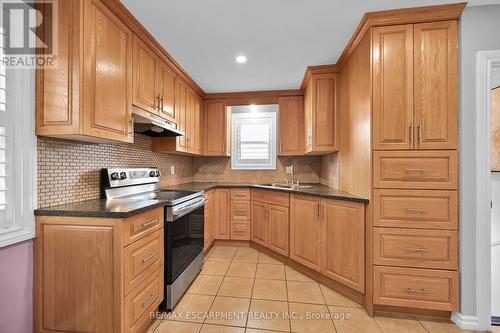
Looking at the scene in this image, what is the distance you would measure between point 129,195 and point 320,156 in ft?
9.50

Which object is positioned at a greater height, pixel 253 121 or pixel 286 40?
pixel 286 40

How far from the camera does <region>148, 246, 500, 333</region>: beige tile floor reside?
5.64 feet

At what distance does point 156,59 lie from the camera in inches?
91.9

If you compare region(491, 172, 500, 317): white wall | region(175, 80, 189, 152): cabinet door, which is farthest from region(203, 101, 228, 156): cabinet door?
region(491, 172, 500, 317): white wall

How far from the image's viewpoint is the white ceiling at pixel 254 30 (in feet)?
5.59

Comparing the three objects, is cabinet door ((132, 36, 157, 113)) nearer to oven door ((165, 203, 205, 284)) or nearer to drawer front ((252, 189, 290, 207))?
oven door ((165, 203, 205, 284))

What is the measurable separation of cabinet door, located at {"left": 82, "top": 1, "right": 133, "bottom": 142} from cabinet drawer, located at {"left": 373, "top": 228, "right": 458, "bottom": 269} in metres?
2.22

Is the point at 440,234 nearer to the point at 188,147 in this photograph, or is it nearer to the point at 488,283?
the point at 488,283

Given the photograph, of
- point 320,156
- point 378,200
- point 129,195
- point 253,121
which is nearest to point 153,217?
point 129,195

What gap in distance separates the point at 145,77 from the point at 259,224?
231 cm

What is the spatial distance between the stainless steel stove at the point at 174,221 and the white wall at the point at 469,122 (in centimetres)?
227

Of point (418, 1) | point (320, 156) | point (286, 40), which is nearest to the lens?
point (418, 1)

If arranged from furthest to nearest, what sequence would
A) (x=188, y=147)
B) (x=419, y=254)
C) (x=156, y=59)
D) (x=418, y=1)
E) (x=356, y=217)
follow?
(x=188, y=147) < (x=156, y=59) < (x=356, y=217) < (x=419, y=254) < (x=418, y=1)

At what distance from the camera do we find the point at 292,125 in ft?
11.8
